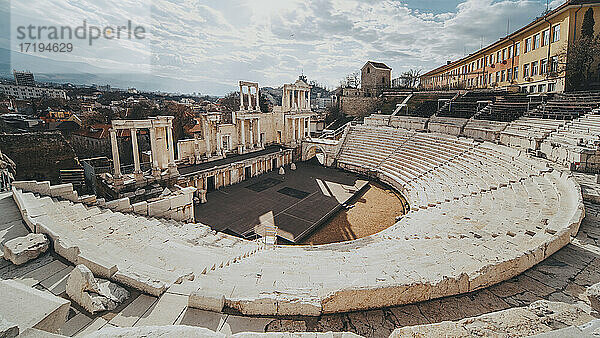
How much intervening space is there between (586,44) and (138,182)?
30.0 meters

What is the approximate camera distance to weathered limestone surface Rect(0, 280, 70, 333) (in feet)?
8.79

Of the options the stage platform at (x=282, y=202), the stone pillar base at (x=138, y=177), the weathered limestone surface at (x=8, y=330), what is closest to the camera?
the weathered limestone surface at (x=8, y=330)

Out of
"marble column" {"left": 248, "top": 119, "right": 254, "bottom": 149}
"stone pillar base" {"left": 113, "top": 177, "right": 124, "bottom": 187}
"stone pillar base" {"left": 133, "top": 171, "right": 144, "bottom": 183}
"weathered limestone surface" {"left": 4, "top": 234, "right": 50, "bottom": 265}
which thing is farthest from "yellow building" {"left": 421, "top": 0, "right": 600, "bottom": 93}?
"weathered limestone surface" {"left": 4, "top": 234, "right": 50, "bottom": 265}

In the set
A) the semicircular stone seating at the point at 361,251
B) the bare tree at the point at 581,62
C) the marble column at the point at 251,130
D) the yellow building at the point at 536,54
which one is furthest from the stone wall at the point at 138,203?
the yellow building at the point at 536,54

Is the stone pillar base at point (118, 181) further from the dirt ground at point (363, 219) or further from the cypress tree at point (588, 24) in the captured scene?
the cypress tree at point (588, 24)

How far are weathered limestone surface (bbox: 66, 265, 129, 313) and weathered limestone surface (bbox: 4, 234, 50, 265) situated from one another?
6.80 ft

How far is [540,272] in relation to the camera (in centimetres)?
525

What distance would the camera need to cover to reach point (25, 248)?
5.59 metres

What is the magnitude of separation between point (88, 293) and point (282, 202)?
41.6 feet

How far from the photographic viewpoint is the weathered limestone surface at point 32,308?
8.79 feet

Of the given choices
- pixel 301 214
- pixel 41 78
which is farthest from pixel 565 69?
pixel 41 78

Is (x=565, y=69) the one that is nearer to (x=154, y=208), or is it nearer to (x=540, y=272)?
(x=540, y=272)

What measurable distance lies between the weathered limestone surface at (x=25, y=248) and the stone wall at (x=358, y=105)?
36053 millimetres

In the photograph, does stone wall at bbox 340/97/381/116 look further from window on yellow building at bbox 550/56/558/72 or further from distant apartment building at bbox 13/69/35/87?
distant apartment building at bbox 13/69/35/87
